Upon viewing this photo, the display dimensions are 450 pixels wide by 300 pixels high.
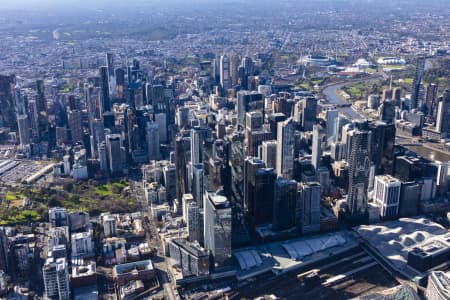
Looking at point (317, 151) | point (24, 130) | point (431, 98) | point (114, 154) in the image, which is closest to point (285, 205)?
point (317, 151)

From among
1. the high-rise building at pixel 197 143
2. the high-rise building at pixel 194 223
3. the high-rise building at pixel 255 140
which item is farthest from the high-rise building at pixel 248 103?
the high-rise building at pixel 194 223

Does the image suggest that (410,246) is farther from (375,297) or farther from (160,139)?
(160,139)

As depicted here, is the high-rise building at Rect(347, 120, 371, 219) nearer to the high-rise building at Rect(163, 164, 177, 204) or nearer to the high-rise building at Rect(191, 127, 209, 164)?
the high-rise building at Rect(191, 127, 209, 164)

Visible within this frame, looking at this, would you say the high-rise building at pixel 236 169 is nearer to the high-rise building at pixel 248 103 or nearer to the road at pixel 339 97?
the high-rise building at pixel 248 103

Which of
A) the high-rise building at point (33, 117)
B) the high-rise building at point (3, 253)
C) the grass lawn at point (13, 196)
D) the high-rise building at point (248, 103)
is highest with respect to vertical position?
the high-rise building at point (248, 103)


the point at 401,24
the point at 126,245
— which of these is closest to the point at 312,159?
the point at 126,245

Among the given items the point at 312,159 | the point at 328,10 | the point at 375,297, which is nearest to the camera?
the point at 375,297
